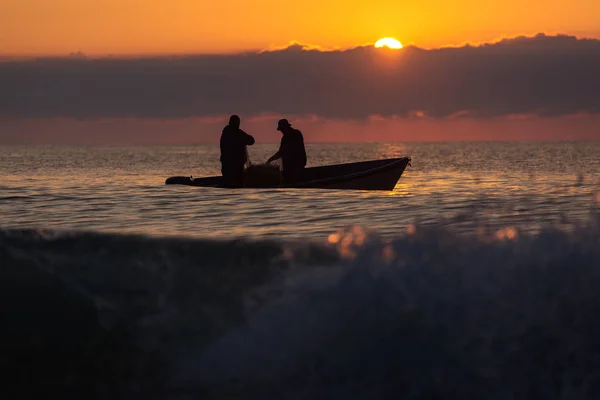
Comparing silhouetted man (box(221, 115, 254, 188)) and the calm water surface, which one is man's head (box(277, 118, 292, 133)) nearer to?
silhouetted man (box(221, 115, 254, 188))

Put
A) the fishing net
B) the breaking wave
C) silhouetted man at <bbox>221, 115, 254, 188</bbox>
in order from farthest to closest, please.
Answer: the fishing net
silhouetted man at <bbox>221, 115, 254, 188</bbox>
the breaking wave

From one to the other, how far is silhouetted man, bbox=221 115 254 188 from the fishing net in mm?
223

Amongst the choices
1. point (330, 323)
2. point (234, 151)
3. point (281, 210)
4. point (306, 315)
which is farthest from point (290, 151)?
point (330, 323)

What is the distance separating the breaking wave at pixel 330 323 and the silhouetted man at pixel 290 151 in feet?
Result: 35.8

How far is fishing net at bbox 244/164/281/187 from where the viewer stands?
24688 mm

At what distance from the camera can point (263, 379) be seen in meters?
10.2

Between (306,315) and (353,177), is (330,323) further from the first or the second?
(353,177)

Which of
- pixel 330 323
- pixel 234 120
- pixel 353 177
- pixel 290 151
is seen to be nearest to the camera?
pixel 330 323

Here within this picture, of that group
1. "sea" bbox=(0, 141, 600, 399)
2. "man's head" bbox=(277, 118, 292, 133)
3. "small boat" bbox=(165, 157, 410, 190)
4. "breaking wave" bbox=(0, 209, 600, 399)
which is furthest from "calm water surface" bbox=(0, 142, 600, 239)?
"breaking wave" bbox=(0, 209, 600, 399)

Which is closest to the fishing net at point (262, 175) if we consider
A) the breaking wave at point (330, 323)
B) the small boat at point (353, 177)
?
the small boat at point (353, 177)

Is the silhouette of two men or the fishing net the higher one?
the silhouette of two men

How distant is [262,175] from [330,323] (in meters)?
14.1

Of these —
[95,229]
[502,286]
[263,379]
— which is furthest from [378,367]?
[95,229]

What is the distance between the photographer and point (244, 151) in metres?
24.2
